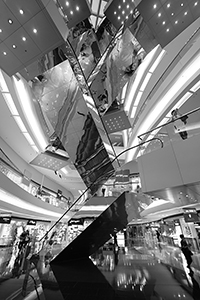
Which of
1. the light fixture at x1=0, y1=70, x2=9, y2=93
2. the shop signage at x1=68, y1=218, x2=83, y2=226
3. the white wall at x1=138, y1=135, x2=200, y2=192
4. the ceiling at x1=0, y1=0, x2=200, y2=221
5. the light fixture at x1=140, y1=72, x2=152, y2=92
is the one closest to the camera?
the white wall at x1=138, y1=135, x2=200, y2=192

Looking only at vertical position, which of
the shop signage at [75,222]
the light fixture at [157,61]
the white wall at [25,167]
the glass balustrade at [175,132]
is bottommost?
the shop signage at [75,222]

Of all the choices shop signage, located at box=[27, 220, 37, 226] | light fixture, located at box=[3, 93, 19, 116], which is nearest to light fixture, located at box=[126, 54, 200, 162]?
light fixture, located at box=[3, 93, 19, 116]

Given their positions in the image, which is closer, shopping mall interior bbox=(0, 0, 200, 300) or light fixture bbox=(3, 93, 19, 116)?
shopping mall interior bbox=(0, 0, 200, 300)

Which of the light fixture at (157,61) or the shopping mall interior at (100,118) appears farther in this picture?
the light fixture at (157,61)

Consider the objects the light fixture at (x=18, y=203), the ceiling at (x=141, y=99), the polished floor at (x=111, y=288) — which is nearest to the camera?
the polished floor at (x=111, y=288)

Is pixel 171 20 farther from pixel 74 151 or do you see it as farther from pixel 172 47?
pixel 74 151

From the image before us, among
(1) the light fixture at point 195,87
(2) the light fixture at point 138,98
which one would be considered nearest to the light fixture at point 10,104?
(2) the light fixture at point 138,98

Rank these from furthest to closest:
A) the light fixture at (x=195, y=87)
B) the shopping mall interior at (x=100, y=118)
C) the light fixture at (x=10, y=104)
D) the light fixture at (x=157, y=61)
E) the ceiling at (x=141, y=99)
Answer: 1. the light fixture at (x=157, y=61)
2. the light fixture at (x=195, y=87)
3. the light fixture at (x=10, y=104)
4. the ceiling at (x=141, y=99)
5. the shopping mall interior at (x=100, y=118)

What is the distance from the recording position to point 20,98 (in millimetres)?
7352

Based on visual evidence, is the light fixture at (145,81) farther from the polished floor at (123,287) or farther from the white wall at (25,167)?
the white wall at (25,167)

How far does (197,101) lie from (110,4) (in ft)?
22.0

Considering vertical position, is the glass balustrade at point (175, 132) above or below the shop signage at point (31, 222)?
above

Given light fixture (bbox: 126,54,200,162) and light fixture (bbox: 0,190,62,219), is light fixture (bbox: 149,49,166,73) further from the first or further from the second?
light fixture (bbox: 0,190,62,219)

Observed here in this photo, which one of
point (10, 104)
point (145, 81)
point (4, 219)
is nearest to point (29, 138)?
point (10, 104)
